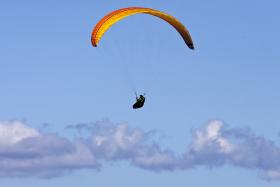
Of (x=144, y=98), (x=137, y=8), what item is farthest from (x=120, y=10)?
(x=144, y=98)

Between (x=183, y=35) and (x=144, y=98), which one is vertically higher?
(x=183, y=35)

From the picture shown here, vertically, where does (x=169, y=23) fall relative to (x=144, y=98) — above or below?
above

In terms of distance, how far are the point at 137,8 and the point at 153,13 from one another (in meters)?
2.20

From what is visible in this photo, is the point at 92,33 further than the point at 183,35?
No

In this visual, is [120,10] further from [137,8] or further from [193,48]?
[193,48]

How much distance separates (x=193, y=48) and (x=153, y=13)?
7.39m

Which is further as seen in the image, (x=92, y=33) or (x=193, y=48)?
(x=193, y=48)

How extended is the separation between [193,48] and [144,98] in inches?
350

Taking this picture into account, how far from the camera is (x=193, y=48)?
12144 cm

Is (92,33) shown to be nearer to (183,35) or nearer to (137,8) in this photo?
(137,8)

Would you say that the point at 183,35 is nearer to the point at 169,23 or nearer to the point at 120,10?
the point at 169,23

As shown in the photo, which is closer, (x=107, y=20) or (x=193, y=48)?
(x=107, y=20)


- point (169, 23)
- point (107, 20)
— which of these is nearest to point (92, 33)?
point (107, 20)

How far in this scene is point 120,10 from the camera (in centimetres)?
11456
